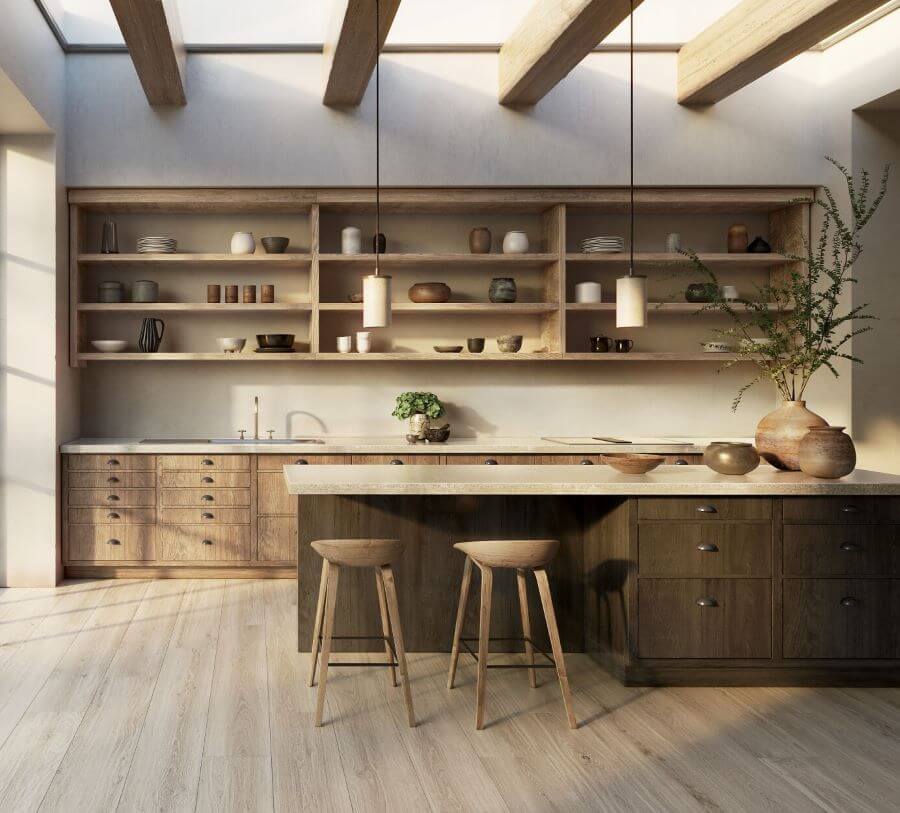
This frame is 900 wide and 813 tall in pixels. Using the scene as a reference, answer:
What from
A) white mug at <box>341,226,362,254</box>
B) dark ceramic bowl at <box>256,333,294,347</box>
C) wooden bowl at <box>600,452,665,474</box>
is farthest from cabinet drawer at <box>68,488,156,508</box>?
wooden bowl at <box>600,452,665,474</box>

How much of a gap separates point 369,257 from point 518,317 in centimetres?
118

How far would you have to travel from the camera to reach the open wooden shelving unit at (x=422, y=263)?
5.82 metres

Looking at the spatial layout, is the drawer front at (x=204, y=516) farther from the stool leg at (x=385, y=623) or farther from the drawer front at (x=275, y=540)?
the stool leg at (x=385, y=623)

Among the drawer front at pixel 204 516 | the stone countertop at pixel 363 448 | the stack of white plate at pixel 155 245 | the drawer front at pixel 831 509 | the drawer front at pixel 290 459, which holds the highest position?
the stack of white plate at pixel 155 245

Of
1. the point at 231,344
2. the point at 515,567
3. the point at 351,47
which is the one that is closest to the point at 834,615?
the point at 515,567

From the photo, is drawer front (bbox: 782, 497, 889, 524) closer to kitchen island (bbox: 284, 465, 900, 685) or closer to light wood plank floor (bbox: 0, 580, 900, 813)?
kitchen island (bbox: 284, 465, 900, 685)

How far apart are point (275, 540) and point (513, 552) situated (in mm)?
2757

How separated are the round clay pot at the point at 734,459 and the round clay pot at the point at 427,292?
2.57 metres

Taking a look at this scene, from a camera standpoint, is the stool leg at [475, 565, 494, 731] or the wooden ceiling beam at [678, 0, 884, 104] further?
the wooden ceiling beam at [678, 0, 884, 104]

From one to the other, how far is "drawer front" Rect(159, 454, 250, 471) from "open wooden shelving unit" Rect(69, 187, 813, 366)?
66cm

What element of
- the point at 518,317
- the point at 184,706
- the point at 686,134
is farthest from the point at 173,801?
the point at 686,134

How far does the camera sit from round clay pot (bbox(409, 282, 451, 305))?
5930 mm

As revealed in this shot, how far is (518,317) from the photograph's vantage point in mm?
6352

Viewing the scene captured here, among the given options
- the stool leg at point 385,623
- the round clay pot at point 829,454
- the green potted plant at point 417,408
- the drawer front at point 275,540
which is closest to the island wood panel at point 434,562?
the stool leg at point 385,623
